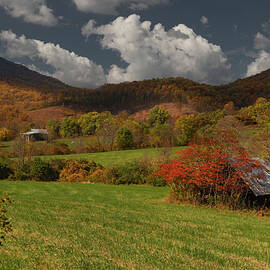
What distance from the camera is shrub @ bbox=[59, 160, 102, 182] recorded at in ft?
98.3

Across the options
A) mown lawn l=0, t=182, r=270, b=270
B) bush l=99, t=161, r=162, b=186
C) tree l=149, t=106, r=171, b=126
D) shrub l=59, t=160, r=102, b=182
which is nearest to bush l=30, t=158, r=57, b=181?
shrub l=59, t=160, r=102, b=182

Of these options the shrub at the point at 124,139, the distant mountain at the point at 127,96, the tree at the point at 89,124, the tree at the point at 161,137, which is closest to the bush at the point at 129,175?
the tree at the point at 161,137

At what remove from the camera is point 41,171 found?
29.7m

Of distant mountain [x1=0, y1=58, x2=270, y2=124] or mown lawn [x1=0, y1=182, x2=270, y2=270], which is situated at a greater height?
distant mountain [x1=0, y1=58, x2=270, y2=124]

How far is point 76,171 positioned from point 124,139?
2574 cm

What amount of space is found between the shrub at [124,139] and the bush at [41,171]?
25.9 metres

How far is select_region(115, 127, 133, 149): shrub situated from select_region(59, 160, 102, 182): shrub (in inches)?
929

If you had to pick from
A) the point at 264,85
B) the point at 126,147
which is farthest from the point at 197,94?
the point at 126,147

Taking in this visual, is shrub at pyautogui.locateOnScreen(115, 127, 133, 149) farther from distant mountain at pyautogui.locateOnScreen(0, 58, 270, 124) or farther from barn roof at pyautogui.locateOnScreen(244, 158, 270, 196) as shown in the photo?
distant mountain at pyautogui.locateOnScreen(0, 58, 270, 124)

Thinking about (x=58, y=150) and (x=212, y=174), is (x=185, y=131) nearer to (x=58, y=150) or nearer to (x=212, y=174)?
(x=58, y=150)

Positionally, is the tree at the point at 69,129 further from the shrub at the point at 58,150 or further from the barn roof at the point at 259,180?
the barn roof at the point at 259,180

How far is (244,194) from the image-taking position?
16.0 m

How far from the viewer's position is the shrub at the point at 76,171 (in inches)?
1179

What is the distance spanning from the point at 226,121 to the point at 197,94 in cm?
7588
